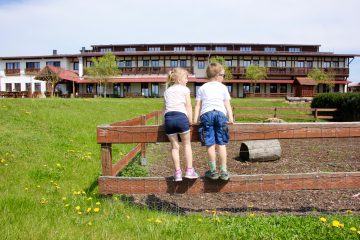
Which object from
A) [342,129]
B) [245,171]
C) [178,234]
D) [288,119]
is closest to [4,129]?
[245,171]

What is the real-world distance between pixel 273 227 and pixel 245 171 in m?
4.47

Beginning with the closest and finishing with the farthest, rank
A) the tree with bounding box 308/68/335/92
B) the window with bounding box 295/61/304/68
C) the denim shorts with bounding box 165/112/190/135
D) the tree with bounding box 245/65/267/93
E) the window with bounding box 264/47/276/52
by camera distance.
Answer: the denim shorts with bounding box 165/112/190/135, the tree with bounding box 245/65/267/93, the tree with bounding box 308/68/335/92, the window with bounding box 295/61/304/68, the window with bounding box 264/47/276/52

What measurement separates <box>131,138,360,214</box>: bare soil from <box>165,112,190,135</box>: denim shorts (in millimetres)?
1242

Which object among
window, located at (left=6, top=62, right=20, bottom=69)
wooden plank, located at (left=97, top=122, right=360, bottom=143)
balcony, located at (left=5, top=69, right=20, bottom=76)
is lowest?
wooden plank, located at (left=97, top=122, right=360, bottom=143)

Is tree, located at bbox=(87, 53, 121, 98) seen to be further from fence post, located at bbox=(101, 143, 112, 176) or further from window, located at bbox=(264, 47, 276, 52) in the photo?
fence post, located at bbox=(101, 143, 112, 176)

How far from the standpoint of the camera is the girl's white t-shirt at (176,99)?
4.45m

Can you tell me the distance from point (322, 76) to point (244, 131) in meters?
53.3

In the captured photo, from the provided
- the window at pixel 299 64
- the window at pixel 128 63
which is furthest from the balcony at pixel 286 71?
the window at pixel 128 63

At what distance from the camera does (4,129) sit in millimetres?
9859

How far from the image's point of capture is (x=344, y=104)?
21.4 m

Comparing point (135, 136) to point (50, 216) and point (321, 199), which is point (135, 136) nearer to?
point (50, 216)

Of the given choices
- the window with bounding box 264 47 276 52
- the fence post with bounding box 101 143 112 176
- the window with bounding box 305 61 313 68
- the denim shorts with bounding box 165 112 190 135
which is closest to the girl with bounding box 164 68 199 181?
the denim shorts with bounding box 165 112 190 135

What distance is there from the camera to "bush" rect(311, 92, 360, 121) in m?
20.0

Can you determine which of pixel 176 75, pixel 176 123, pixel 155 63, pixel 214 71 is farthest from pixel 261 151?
pixel 155 63
